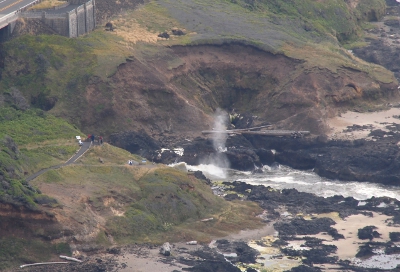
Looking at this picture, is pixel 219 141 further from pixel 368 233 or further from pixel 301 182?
pixel 368 233

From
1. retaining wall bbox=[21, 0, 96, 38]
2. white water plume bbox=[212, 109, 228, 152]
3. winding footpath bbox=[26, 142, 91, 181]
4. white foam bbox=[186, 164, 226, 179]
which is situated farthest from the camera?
retaining wall bbox=[21, 0, 96, 38]

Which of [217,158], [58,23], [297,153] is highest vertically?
[58,23]

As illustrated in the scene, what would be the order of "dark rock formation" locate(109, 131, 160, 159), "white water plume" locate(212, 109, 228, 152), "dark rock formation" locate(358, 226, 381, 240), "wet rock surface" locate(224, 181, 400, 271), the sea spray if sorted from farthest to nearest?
"white water plume" locate(212, 109, 228, 152) < the sea spray < "dark rock formation" locate(109, 131, 160, 159) < "dark rock formation" locate(358, 226, 381, 240) < "wet rock surface" locate(224, 181, 400, 271)

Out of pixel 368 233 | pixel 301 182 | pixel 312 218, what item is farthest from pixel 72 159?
pixel 368 233

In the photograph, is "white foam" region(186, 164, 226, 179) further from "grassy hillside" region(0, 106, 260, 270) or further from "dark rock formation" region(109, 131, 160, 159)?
"grassy hillside" region(0, 106, 260, 270)

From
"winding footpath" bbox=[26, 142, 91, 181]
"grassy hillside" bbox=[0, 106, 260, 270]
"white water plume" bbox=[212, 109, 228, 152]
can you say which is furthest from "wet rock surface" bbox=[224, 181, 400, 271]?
"winding footpath" bbox=[26, 142, 91, 181]

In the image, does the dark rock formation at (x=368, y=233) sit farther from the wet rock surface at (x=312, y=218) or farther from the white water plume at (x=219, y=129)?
the white water plume at (x=219, y=129)

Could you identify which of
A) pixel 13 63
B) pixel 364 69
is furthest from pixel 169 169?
pixel 364 69

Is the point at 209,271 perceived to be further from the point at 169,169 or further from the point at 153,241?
the point at 169,169
